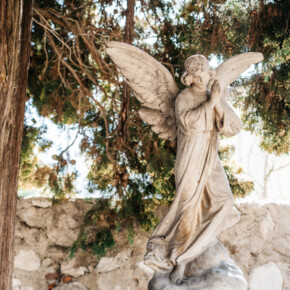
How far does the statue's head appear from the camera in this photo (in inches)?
120

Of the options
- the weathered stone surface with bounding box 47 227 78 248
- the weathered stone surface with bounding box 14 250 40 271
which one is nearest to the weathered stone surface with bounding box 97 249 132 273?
the weathered stone surface with bounding box 47 227 78 248

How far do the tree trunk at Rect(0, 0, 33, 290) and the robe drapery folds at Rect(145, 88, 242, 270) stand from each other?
1169 millimetres

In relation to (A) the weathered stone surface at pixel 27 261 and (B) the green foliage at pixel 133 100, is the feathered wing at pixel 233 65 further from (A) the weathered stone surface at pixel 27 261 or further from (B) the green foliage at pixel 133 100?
(A) the weathered stone surface at pixel 27 261

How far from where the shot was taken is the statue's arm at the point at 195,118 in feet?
9.89

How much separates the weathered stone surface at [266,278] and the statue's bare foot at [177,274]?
207cm

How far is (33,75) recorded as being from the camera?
526cm

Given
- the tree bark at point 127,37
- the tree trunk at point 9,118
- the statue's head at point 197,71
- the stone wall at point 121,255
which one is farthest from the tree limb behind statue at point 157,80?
the stone wall at point 121,255

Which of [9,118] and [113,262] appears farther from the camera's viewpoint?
[113,262]

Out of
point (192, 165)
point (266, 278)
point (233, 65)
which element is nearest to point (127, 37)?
point (233, 65)

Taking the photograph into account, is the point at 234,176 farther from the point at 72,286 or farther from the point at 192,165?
the point at 72,286

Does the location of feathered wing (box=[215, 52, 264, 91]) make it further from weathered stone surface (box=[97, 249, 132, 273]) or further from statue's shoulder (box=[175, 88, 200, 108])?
weathered stone surface (box=[97, 249, 132, 273])

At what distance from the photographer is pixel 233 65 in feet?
11.0

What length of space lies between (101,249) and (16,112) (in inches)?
77.8

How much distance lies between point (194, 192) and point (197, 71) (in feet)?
2.81
